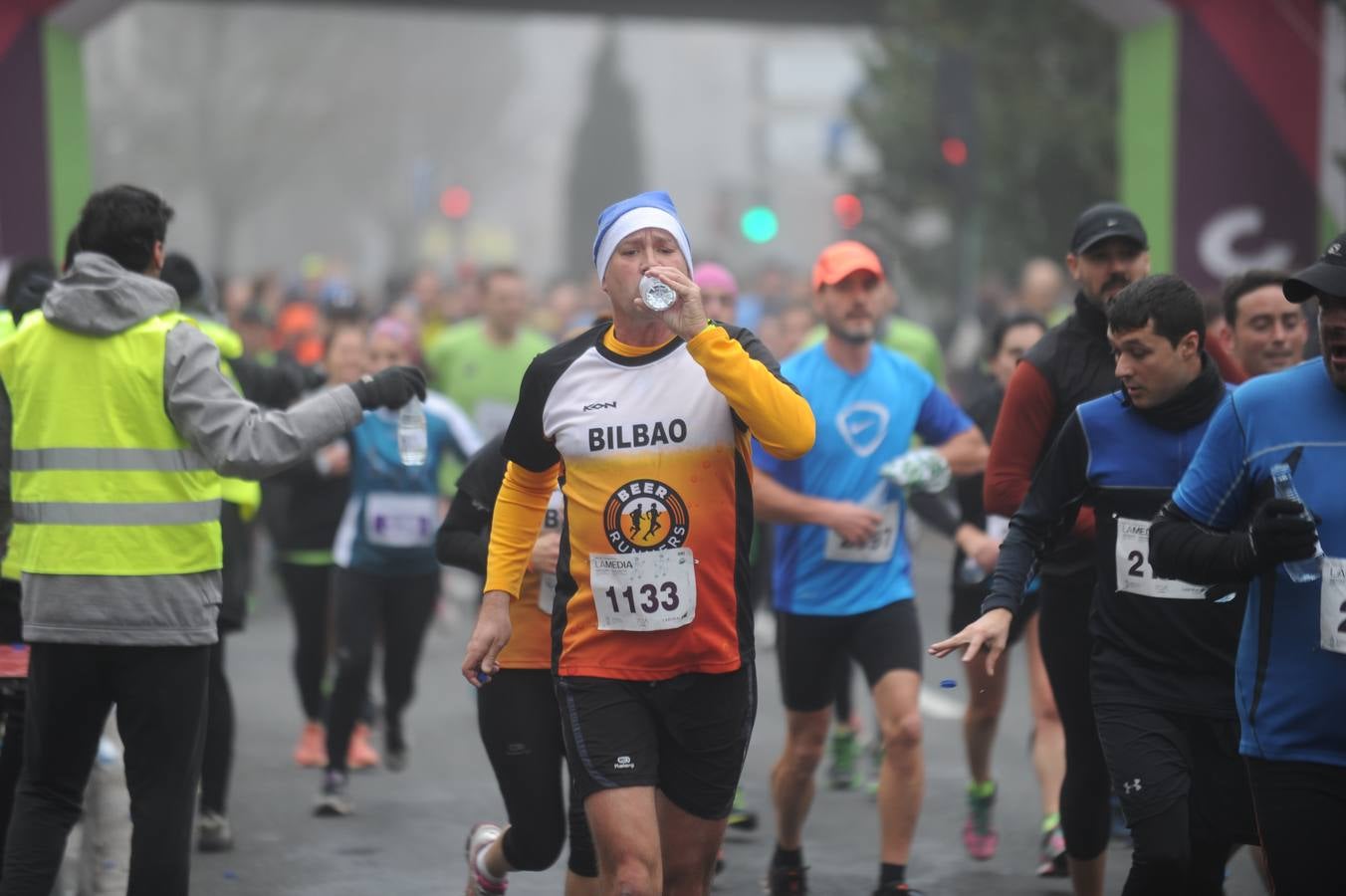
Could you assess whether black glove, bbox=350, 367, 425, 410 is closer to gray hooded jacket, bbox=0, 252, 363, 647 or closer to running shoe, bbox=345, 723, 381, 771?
gray hooded jacket, bbox=0, 252, 363, 647

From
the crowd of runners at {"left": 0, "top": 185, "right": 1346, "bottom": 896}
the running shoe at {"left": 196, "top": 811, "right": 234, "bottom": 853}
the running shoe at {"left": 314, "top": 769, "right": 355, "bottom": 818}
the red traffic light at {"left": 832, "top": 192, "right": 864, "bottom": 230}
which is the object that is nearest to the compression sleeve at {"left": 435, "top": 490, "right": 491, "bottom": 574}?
the crowd of runners at {"left": 0, "top": 185, "right": 1346, "bottom": 896}

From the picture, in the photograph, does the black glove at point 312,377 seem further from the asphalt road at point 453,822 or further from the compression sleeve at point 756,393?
the compression sleeve at point 756,393

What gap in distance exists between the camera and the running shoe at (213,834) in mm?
7836

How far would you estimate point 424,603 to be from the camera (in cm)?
912

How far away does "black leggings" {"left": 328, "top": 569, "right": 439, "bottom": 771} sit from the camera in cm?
866

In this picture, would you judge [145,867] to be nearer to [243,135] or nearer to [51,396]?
[51,396]

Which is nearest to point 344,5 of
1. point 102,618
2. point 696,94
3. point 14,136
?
point 14,136

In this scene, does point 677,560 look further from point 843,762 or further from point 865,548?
point 843,762

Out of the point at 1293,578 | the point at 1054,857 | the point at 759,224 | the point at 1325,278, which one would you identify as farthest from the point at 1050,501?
the point at 759,224

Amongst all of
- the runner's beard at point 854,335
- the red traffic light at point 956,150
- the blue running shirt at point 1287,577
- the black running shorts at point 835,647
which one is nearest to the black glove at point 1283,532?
the blue running shirt at point 1287,577

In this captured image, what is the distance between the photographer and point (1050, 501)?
5.48 meters

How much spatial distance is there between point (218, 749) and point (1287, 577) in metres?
4.58

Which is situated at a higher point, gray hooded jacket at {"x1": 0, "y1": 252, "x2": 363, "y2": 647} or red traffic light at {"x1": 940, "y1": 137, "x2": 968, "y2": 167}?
red traffic light at {"x1": 940, "y1": 137, "x2": 968, "y2": 167}

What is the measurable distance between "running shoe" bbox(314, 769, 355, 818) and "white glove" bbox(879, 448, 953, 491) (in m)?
2.87
